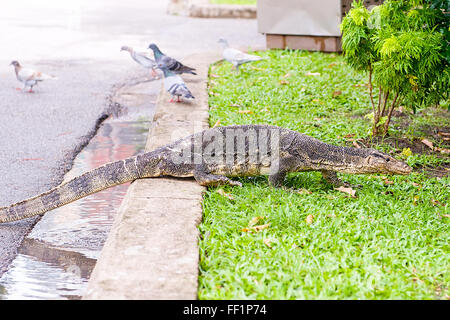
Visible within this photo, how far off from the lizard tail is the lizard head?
2056 millimetres

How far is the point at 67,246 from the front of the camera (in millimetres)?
4797

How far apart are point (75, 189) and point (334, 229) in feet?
7.52

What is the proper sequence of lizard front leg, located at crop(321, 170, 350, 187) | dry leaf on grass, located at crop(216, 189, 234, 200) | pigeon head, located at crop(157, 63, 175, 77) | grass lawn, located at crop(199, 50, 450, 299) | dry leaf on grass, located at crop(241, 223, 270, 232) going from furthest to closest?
pigeon head, located at crop(157, 63, 175, 77), lizard front leg, located at crop(321, 170, 350, 187), dry leaf on grass, located at crop(216, 189, 234, 200), dry leaf on grass, located at crop(241, 223, 270, 232), grass lawn, located at crop(199, 50, 450, 299)

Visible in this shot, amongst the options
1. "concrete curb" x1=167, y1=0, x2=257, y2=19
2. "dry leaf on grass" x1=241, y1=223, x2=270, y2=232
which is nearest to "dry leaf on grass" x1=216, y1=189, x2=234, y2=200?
"dry leaf on grass" x1=241, y1=223, x2=270, y2=232

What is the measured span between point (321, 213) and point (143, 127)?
12.8ft

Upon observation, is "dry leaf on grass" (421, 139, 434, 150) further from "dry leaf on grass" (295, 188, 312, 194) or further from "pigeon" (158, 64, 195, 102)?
"pigeon" (158, 64, 195, 102)

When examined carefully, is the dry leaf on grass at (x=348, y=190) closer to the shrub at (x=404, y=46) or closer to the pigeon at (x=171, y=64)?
the shrub at (x=404, y=46)

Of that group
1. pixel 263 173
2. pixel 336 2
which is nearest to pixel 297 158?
pixel 263 173

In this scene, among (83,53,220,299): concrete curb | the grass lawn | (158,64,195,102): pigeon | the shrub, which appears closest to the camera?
(83,53,220,299): concrete curb

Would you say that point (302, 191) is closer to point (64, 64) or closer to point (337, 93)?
point (337, 93)

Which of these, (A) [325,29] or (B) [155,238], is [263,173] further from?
(A) [325,29]

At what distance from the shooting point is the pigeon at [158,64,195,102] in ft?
25.5

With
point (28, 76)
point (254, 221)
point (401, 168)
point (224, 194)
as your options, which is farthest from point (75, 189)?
point (28, 76)

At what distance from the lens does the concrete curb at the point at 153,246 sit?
3443 millimetres
